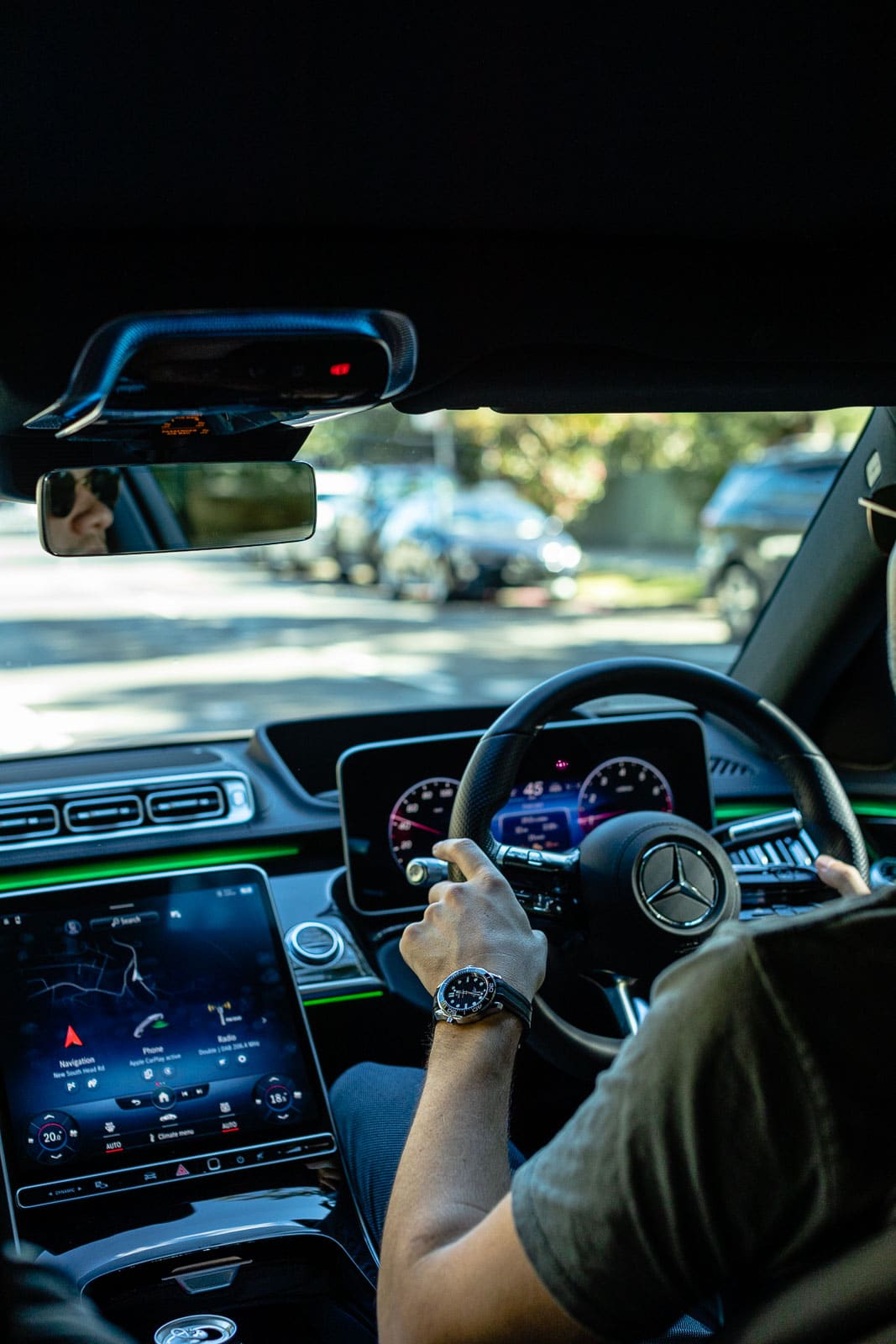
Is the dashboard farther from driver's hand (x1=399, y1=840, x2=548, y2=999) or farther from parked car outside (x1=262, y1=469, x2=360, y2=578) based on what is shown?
parked car outside (x1=262, y1=469, x2=360, y2=578)

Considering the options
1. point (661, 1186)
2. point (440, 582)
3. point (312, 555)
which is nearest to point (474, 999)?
point (661, 1186)

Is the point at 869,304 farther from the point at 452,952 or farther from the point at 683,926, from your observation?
the point at 452,952

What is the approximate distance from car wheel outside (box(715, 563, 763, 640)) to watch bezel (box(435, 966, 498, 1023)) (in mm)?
3190

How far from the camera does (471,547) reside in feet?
35.1

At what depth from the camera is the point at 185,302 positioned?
1820 millimetres

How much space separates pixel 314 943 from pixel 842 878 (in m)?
1.20

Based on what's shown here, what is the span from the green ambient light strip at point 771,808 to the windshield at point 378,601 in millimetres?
573

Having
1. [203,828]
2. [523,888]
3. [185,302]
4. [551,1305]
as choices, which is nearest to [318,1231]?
[523,888]

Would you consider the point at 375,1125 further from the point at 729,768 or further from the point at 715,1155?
the point at 715,1155

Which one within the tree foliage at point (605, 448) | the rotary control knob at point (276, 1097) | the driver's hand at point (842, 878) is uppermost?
the driver's hand at point (842, 878)

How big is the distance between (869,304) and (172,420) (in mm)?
1158

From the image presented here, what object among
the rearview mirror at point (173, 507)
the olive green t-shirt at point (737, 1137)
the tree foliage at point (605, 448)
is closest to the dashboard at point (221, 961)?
the rearview mirror at point (173, 507)

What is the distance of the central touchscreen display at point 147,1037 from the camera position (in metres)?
2.38

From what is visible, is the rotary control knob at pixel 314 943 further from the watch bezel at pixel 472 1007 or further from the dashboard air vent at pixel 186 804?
the watch bezel at pixel 472 1007
